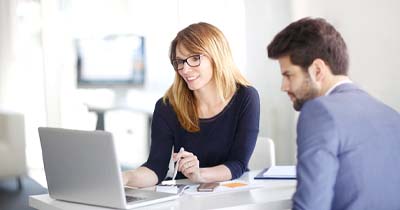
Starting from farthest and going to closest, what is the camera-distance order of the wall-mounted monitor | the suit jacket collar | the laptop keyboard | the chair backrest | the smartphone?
1. the wall-mounted monitor
2. the chair backrest
3. the smartphone
4. the laptop keyboard
5. the suit jacket collar

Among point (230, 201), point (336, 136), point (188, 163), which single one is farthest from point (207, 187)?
point (336, 136)

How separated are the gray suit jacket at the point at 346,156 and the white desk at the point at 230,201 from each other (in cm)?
27

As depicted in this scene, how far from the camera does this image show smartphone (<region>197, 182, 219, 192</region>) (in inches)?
77.5

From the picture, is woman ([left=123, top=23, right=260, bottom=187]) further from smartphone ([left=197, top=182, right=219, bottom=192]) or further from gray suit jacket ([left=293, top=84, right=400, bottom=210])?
gray suit jacket ([left=293, top=84, right=400, bottom=210])

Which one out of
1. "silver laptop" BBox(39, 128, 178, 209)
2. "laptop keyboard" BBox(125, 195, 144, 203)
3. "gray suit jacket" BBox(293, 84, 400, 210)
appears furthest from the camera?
"laptop keyboard" BBox(125, 195, 144, 203)

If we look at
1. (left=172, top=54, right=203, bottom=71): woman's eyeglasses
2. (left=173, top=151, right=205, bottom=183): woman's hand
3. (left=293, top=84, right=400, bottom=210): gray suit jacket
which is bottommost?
(left=173, top=151, right=205, bottom=183): woman's hand

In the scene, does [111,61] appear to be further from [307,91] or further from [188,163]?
[307,91]

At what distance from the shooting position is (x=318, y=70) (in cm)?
162

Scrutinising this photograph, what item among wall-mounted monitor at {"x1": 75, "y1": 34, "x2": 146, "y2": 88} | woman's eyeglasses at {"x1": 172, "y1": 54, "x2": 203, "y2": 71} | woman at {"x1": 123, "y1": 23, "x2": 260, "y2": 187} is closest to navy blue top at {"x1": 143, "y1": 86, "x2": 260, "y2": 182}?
woman at {"x1": 123, "y1": 23, "x2": 260, "y2": 187}

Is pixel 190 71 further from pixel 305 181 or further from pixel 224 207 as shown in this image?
pixel 305 181

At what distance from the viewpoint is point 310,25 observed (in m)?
1.63

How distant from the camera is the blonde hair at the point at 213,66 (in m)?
2.44

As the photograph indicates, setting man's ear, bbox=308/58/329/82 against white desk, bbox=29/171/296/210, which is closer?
man's ear, bbox=308/58/329/82

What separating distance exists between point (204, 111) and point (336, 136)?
1.10 meters
